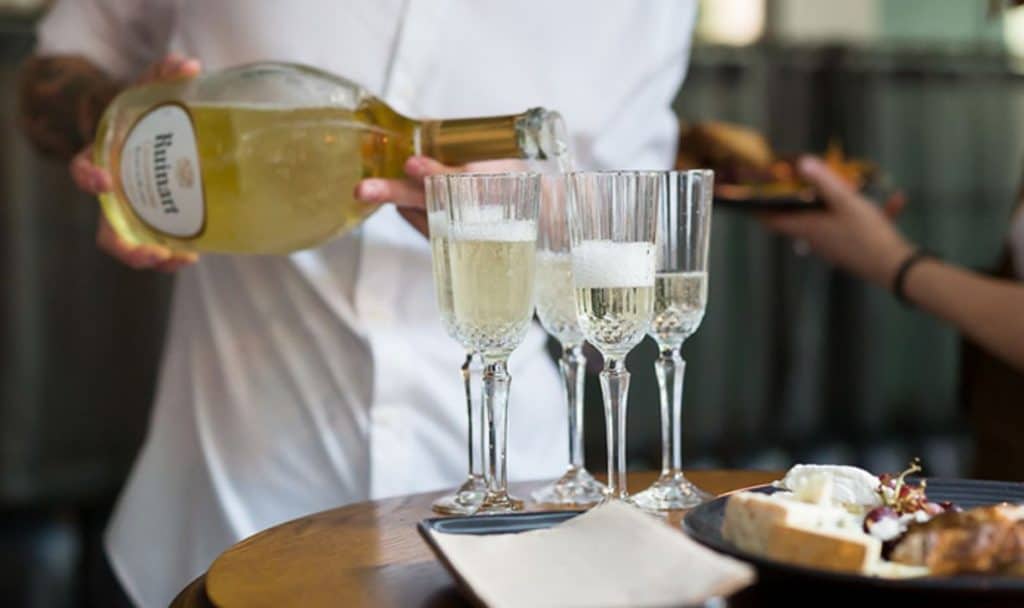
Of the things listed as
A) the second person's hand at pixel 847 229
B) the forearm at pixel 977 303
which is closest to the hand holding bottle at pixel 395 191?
the forearm at pixel 977 303

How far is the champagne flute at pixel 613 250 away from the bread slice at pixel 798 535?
235mm

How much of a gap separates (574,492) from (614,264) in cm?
23

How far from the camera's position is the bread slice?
0.81m

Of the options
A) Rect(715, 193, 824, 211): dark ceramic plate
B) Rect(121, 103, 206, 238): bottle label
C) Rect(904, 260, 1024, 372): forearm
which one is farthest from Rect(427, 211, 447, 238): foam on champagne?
Rect(715, 193, 824, 211): dark ceramic plate

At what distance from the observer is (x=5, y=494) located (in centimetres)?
318

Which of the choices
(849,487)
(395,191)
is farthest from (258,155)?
(849,487)

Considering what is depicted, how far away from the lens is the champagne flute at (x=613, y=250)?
1065mm

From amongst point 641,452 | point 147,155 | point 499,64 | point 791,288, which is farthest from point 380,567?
point 791,288

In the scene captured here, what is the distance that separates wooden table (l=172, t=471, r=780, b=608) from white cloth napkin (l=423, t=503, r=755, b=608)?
48mm

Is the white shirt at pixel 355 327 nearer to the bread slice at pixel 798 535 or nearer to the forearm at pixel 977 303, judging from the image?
the forearm at pixel 977 303

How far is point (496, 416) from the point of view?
3.66ft

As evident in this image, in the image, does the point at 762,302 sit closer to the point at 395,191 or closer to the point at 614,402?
the point at 395,191

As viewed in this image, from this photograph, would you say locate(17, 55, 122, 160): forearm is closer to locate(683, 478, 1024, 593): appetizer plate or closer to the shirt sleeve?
the shirt sleeve

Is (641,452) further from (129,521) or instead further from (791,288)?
(129,521)
